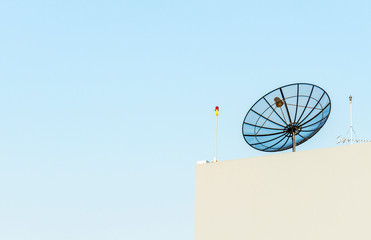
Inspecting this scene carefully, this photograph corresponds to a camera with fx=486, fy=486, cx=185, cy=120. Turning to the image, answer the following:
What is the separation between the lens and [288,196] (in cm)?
1711

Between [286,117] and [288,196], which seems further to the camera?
[286,117]

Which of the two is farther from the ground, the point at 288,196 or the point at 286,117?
the point at 286,117

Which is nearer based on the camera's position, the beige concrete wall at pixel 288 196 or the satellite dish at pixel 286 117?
the beige concrete wall at pixel 288 196

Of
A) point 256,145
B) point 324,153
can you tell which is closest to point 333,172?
point 324,153

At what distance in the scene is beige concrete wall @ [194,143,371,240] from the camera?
51.6ft

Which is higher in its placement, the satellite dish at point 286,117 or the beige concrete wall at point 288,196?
the satellite dish at point 286,117

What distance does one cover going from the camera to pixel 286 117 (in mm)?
19469

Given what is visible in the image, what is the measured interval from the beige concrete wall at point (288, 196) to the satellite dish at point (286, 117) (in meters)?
1.71

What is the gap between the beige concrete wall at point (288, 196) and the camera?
51.6 ft

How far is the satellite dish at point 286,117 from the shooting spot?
1872 centimetres

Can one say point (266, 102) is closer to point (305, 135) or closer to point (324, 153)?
point (305, 135)

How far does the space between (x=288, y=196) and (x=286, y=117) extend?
12.1 ft

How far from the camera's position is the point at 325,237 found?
15.9 meters

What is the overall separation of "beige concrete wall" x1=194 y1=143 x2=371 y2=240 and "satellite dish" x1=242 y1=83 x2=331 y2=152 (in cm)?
171
